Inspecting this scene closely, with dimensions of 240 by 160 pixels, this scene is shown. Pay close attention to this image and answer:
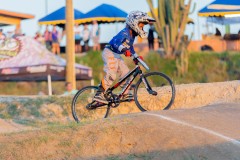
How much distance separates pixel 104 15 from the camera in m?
31.9

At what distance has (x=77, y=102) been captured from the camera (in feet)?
43.3

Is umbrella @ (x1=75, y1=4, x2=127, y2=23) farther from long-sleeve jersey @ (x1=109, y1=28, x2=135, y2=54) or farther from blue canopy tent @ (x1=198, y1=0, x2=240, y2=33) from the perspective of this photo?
long-sleeve jersey @ (x1=109, y1=28, x2=135, y2=54)

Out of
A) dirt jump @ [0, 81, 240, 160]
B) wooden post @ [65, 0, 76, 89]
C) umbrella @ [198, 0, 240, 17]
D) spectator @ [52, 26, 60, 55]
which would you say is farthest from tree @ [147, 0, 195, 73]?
dirt jump @ [0, 81, 240, 160]

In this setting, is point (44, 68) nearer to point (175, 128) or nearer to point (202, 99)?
point (202, 99)

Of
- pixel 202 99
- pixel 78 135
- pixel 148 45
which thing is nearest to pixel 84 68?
pixel 148 45

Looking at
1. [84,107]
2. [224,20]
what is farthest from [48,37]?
[84,107]

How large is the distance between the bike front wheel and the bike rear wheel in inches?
29.1

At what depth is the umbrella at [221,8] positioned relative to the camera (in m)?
30.0

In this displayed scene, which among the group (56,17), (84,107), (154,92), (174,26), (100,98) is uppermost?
(56,17)

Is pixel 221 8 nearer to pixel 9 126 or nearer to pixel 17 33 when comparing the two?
pixel 17 33

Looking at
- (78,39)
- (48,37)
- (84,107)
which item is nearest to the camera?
(84,107)

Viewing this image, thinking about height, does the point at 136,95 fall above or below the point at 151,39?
below

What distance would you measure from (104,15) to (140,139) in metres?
23.4

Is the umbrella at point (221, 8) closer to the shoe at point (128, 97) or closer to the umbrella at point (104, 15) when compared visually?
the umbrella at point (104, 15)
